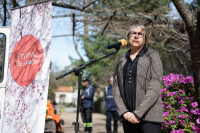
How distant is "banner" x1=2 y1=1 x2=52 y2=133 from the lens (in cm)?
292

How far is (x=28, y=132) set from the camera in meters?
2.91

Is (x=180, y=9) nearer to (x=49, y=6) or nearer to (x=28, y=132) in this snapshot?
(x=49, y=6)

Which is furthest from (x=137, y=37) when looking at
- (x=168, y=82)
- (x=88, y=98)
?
(x=88, y=98)

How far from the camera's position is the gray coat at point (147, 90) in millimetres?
2297

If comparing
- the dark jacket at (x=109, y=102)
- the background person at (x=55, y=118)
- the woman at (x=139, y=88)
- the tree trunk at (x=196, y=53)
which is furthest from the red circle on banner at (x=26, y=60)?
the dark jacket at (x=109, y=102)

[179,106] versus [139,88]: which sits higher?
[139,88]

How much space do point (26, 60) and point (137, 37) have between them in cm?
155

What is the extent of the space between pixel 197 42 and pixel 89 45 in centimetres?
1318

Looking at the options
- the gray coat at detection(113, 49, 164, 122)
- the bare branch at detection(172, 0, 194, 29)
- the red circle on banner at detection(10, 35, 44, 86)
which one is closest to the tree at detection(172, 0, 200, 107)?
the bare branch at detection(172, 0, 194, 29)

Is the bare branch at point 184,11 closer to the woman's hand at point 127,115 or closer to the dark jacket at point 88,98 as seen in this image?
the woman's hand at point 127,115

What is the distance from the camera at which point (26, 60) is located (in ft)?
10.2

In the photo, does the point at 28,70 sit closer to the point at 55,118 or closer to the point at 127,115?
the point at 127,115

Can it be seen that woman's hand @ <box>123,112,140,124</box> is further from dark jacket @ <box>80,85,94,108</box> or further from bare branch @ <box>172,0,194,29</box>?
dark jacket @ <box>80,85,94,108</box>

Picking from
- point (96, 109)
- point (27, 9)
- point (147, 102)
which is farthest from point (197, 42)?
point (96, 109)
